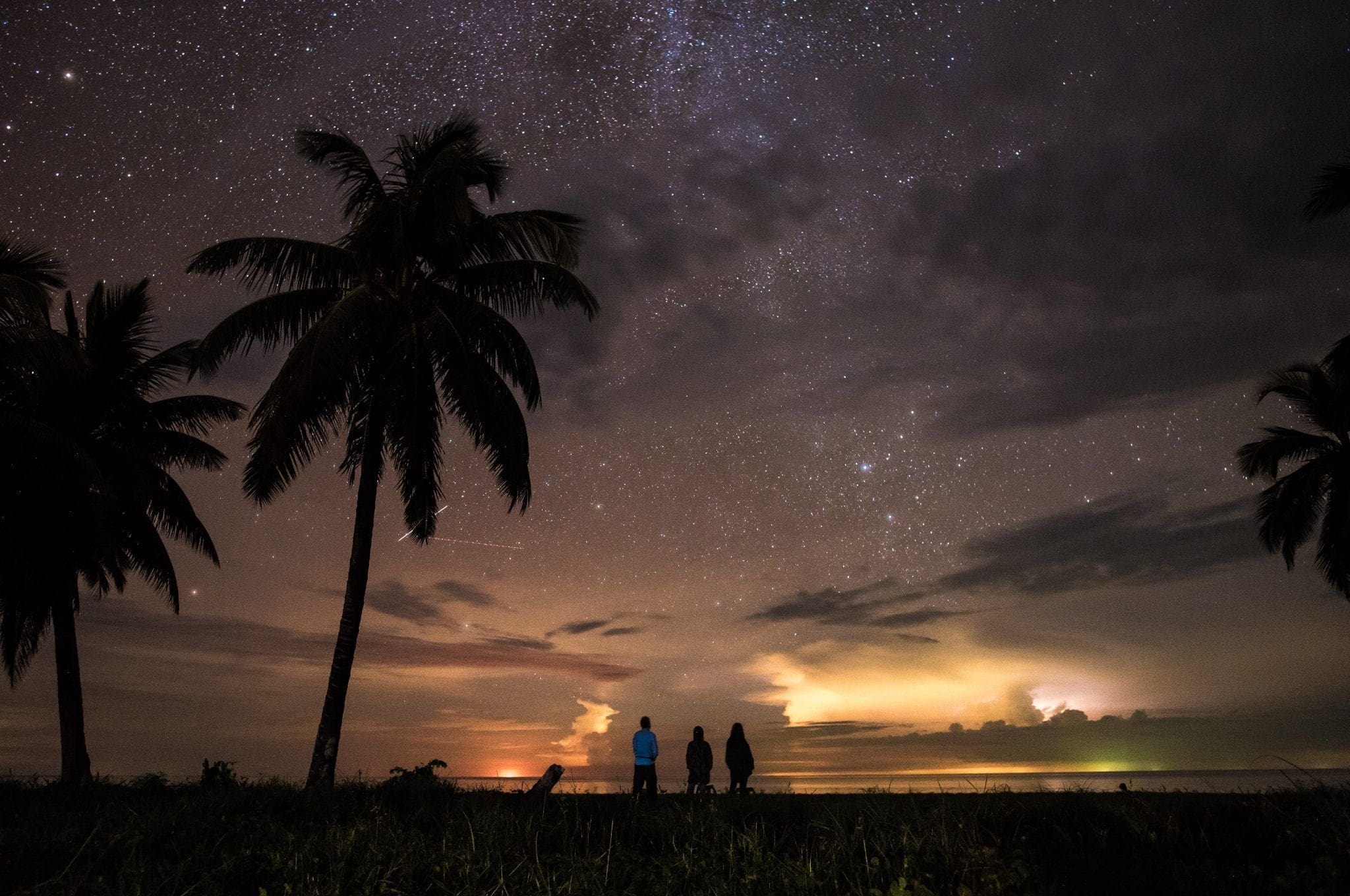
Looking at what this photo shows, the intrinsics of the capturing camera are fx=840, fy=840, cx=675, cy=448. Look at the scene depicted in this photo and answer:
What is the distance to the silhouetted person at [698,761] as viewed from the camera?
50.7 ft

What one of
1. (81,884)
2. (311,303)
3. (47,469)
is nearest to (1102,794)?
(81,884)

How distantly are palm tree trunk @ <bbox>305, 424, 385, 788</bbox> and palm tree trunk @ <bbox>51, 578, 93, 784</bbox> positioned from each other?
31.1 feet

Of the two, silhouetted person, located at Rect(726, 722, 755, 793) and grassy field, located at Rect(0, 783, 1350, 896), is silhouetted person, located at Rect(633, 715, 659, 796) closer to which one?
silhouetted person, located at Rect(726, 722, 755, 793)

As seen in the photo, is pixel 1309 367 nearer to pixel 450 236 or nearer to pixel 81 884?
pixel 450 236

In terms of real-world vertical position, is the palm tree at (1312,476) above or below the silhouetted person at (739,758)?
above

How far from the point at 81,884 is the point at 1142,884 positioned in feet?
23.3

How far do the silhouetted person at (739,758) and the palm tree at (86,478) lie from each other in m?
14.5

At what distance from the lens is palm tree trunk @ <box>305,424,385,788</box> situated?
14938 mm

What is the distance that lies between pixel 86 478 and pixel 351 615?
361 inches

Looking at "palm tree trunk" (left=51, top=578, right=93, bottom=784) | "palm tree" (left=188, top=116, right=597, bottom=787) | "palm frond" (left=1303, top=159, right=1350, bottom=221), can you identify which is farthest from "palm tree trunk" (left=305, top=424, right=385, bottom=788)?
"palm frond" (left=1303, top=159, right=1350, bottom=221)

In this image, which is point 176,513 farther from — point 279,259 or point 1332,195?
point 1332,195

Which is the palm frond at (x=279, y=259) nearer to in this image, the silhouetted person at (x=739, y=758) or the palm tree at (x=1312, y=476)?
the silhouetted person at (x=739, y=758)

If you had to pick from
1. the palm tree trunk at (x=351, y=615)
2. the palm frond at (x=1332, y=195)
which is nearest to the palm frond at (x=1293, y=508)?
the palm frond at (x=1332, y=195)

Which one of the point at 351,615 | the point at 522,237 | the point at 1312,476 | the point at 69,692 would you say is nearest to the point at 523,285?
the point at 522,237
